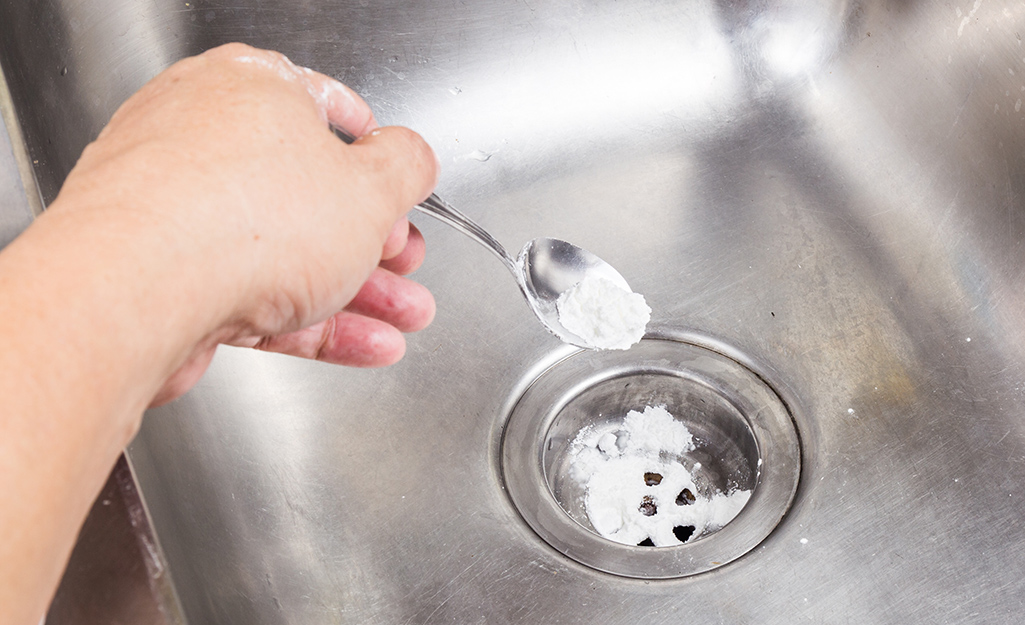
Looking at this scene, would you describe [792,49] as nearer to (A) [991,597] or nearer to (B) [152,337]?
(A) [991,597]

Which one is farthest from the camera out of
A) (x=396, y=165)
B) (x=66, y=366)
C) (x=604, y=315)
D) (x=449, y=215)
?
(x=604, y=315)

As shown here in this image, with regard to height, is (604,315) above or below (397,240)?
below

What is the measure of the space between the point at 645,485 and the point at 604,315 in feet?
0.52

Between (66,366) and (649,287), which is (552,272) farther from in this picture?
(66,366)

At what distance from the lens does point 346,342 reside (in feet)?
1.80

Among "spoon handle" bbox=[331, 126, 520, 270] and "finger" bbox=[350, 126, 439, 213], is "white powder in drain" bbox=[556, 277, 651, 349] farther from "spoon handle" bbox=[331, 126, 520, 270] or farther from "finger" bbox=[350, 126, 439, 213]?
"finger" bbox=[350, 126, 439, 213]

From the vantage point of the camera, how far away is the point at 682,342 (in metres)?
0.70

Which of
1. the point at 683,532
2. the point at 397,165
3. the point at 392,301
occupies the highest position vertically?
the point at 397,165

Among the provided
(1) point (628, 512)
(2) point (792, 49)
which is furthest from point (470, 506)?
(2) point (792, 49)

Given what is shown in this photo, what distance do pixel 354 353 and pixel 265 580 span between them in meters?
0.17

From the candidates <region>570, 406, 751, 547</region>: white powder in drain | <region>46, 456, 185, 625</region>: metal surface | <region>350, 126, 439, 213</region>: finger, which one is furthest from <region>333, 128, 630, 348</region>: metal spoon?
<region>46, 456, 185, 625</region>: metal surface

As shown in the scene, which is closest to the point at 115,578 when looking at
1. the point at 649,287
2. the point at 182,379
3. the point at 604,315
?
the point at 182,379

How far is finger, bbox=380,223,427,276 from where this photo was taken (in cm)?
55

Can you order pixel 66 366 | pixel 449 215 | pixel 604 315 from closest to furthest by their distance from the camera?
pixel 66 366
pixel 449 215
pixel 604 315
